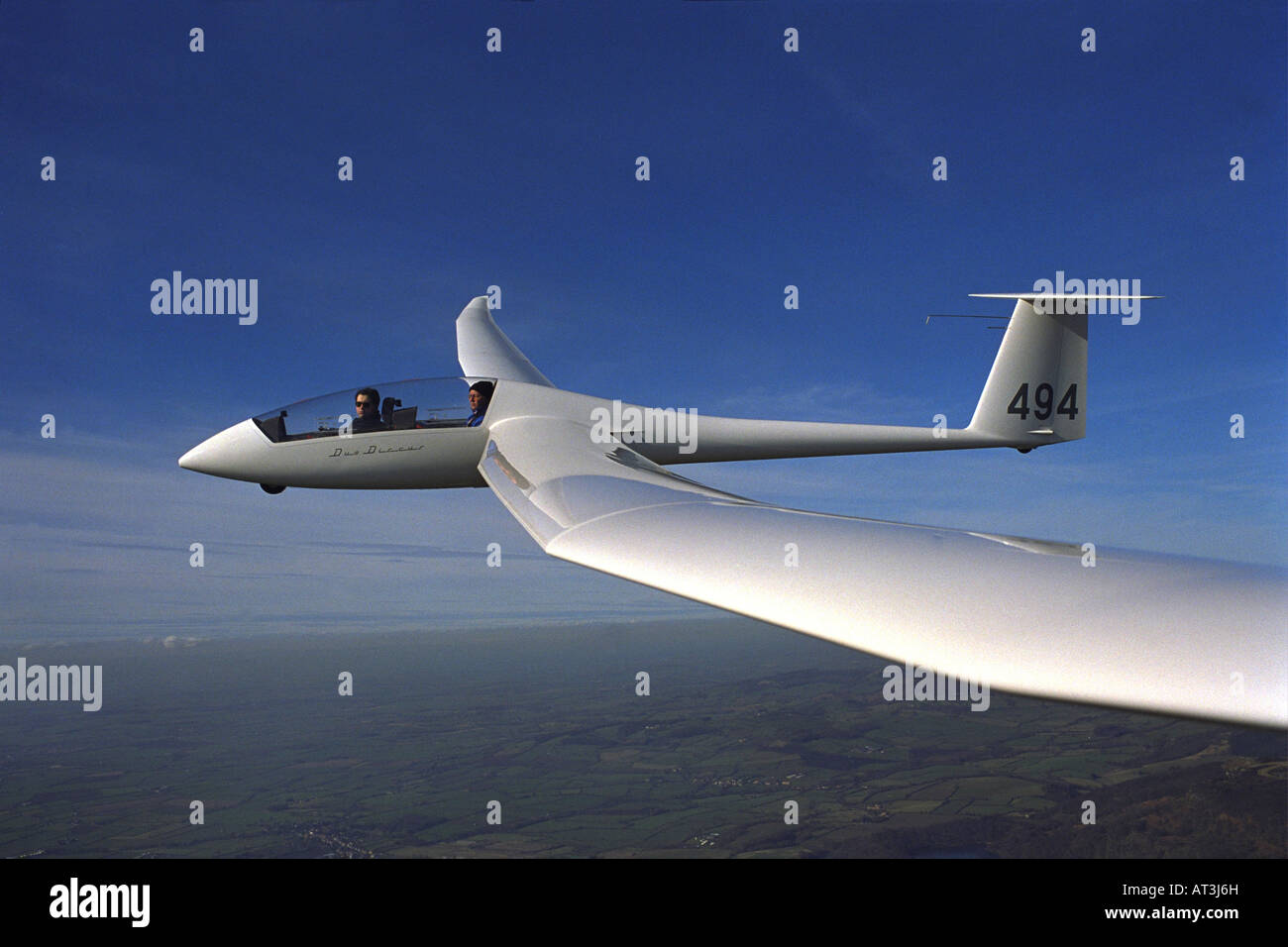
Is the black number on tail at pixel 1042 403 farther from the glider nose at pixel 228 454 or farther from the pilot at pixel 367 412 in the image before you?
the glider nose at pixel 228 454

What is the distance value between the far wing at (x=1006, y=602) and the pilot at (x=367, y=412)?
952 centimetres

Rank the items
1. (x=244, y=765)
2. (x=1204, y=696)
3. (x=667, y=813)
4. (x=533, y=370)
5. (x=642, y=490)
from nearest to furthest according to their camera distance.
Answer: (x=1204, y=696), (x=642, y=490), (x=533, y=370), (x=667, y=813), (x=244, y=765)

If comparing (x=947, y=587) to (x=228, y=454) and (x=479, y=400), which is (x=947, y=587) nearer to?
(x=479, y=400)

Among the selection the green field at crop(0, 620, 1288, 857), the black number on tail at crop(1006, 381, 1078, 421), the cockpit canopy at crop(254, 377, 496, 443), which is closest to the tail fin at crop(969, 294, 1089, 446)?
the black number on tail at crop(1006, 381, 1078, 421)

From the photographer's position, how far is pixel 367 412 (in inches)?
507

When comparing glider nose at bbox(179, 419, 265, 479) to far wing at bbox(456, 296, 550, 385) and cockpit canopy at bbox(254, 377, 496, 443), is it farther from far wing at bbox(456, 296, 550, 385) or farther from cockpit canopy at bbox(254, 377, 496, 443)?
far wing at bbox(456, 296, 550, 385)

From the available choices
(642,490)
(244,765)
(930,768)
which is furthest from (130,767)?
(642,490)

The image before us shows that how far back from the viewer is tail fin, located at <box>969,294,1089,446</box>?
63.2 ft

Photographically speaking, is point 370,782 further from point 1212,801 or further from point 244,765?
point 1212,801

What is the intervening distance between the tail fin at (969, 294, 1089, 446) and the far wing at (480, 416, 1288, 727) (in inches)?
684

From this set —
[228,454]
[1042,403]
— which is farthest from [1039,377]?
[228,454]

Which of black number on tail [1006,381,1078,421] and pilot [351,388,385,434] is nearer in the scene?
pilot [351,388,385,434]

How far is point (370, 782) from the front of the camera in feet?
513

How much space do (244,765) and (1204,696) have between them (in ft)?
787
